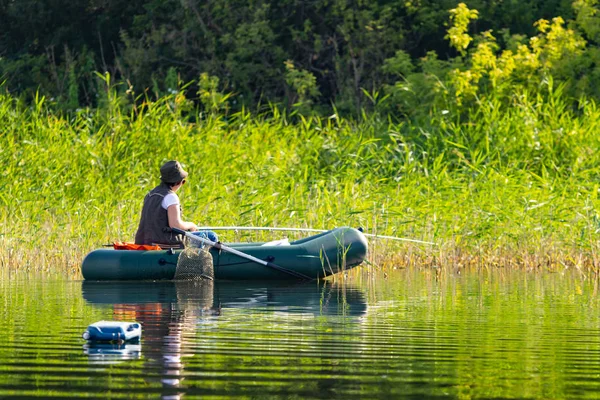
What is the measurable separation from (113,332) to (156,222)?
4.92m

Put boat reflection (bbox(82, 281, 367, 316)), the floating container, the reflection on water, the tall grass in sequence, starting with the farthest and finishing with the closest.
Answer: the tall grass
boat reflection (bbox(82, 281, 367, 316))
the floating container
the reflection on water

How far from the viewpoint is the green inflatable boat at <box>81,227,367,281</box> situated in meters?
12.3

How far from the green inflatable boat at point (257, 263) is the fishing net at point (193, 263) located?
4.7 inches

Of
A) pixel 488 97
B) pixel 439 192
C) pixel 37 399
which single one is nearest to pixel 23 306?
pixel 37 399

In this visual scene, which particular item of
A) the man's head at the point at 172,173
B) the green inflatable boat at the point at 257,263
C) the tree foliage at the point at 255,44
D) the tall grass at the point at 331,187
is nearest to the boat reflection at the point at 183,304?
the green inflatable boat at the point at 257,263

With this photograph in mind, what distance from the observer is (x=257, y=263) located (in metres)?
12.4

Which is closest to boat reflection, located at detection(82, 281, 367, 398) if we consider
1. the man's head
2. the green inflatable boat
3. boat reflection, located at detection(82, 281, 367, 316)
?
boat reflection, located at detection(82, 281, 367, 316)

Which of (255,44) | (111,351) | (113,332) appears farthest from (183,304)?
(255,44)

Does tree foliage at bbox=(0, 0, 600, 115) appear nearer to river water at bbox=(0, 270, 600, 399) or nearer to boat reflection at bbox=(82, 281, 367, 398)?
boat reflection at bbox=(82, 281, 367, 398)

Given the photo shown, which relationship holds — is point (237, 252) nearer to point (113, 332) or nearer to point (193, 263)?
point (193, 263)

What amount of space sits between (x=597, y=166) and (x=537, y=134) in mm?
1444

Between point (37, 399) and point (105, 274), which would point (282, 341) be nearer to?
point (37, 399)

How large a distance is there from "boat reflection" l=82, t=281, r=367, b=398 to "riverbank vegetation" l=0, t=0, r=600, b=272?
2062mm

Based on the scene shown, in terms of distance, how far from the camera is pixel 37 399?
225 inches
